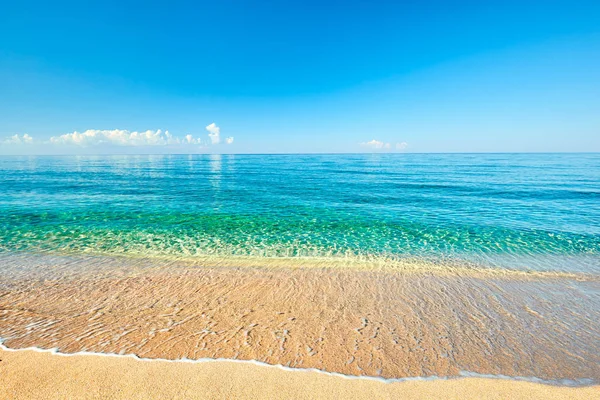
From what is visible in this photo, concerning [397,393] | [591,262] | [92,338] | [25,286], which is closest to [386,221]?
[591,262]

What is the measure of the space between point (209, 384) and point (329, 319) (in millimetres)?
3427

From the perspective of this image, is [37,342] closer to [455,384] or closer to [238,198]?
[455,384]

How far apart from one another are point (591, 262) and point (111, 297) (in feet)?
63.0

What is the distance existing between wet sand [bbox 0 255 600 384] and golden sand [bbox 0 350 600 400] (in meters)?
0.33

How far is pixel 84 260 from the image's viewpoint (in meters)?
11.6

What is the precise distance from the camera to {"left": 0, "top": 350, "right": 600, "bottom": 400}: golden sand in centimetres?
461

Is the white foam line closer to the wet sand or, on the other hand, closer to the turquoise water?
the wet sand

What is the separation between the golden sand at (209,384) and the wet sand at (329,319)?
1.08 feet

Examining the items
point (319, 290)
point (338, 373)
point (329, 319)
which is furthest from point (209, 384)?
point (319, 290)

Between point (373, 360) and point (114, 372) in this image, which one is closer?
point (114, 372)

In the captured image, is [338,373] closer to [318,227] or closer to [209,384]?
[209,384]

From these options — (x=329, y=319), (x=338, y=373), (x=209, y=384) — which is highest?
(x=209, y=384)

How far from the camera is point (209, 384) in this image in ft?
15.8

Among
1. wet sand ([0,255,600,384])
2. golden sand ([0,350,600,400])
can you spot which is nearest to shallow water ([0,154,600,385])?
wet sand ([0,255,600,384])
